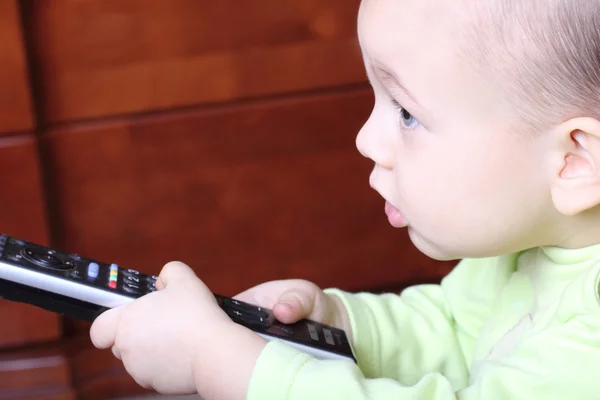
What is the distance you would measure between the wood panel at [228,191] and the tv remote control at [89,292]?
0.37 m

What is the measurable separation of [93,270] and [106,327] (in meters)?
0.04

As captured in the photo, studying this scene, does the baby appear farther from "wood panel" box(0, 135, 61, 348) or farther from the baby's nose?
"wood panel" box(0, 135, 61, 348)

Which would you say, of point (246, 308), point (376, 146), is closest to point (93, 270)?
point (246, 308)

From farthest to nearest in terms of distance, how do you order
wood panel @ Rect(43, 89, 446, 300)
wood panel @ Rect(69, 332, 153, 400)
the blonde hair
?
wood panel @ Rect(69, 332, 153, 400) → wood panel @ Rect(43, 89, 446, 300) → the blonde hair

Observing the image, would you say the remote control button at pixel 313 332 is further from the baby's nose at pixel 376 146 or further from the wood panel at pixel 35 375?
the wood panel at pixel 35 375

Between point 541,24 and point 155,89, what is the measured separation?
54 centimetres

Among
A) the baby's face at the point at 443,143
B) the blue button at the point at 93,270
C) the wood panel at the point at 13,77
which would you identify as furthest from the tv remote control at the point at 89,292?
the wood panel at the point at 13,77

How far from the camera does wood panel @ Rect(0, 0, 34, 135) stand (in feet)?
2.55

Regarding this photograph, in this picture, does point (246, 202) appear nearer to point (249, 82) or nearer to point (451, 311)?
point (249, 82)

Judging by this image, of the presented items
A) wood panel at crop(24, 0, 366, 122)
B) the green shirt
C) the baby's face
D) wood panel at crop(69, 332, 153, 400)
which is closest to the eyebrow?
the baby's face

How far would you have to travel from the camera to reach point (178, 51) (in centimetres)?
85

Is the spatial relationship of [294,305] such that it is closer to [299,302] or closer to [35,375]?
[299,302]

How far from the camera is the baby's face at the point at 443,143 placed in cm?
44

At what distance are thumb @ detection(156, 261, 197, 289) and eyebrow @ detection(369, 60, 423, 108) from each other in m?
0.18
